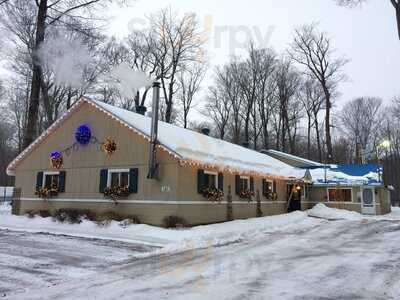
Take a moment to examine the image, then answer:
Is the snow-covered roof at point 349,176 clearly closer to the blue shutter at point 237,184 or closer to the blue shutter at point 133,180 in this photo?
the blue shutter at point 237,184

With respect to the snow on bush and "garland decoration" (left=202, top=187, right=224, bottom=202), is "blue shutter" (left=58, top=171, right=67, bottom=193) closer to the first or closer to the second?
the snow on bush

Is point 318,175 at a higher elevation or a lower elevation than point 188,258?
higher

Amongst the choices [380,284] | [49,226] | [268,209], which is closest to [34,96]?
[49,226]

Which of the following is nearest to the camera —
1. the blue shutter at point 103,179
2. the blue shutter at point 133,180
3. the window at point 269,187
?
the blue shutter at point 133,180

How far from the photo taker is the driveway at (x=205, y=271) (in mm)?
6680

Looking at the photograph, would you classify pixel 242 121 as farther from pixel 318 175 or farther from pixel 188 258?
pixel 188 258

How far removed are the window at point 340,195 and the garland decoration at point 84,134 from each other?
1927 cm

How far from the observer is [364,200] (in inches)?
1172

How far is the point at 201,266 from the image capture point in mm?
9055

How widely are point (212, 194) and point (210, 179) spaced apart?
900mm

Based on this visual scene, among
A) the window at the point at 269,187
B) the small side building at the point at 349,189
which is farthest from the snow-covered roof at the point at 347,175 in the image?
the window at the point at 269,187

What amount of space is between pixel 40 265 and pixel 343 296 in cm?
604

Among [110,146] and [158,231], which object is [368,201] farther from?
[110,146]

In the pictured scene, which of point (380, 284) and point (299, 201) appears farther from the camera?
point (299, 201)
